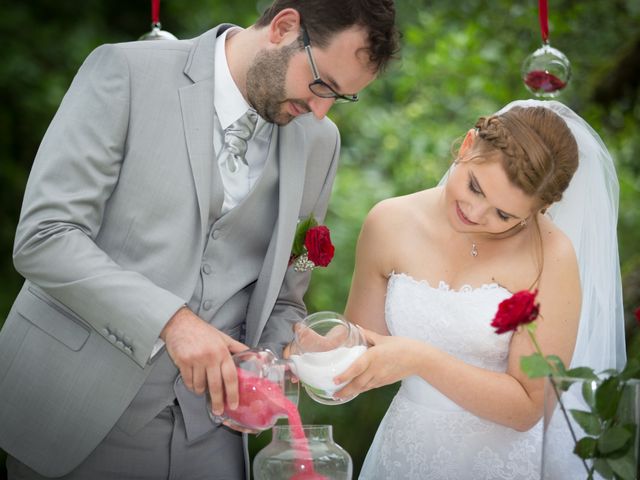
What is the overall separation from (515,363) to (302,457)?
3.42 ft

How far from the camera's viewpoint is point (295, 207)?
2.56 meters

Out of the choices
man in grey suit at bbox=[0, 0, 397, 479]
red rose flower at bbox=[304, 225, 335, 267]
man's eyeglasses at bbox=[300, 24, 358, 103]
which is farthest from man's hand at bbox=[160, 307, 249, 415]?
man's eyeglasses at bbox=[300, 24, 358, 103]

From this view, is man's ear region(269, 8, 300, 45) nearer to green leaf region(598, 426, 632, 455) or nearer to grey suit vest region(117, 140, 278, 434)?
grey suit vest region(117, 140, 278, 434)

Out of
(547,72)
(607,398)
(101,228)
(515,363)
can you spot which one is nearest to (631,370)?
(607,398)

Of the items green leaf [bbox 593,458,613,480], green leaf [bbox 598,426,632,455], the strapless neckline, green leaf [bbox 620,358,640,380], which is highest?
green leaf [bbox 620,358,640,380]

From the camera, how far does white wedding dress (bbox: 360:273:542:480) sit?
287 centimetres

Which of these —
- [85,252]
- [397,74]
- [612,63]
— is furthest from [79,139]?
[397,74]

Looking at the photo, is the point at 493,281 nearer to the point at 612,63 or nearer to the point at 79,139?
the point at 79,139

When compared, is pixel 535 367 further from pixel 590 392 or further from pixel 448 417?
pixel 448 417

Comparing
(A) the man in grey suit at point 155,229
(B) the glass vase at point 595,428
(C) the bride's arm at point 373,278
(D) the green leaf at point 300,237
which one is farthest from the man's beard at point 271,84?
(B) the glass vase at point 595,428

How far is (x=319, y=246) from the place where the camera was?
8.39ft

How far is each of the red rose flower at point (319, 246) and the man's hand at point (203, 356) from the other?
0.51 metres

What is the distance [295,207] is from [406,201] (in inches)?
27.3

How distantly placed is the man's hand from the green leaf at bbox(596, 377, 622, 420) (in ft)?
2.51
